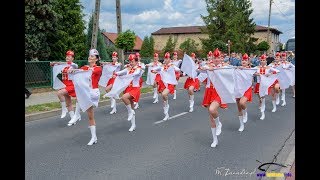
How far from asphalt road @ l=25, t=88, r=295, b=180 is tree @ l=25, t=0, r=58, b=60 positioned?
9.69m

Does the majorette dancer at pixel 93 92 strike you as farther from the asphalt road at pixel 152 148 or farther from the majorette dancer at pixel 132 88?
the majorette dancer at pixel 132 88

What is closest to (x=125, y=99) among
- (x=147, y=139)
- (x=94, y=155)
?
(x=147, y=139)

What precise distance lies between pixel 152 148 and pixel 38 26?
14.4 m

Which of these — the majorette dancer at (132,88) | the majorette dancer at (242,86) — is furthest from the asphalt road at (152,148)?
the majorette dancer at (242,86)

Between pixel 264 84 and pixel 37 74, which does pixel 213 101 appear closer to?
pixel 264 84

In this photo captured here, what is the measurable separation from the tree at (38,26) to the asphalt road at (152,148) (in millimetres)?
9685

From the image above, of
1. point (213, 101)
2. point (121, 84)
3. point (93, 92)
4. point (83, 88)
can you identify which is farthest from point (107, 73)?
point (213, 101)

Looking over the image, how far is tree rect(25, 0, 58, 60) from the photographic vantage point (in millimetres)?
19750
